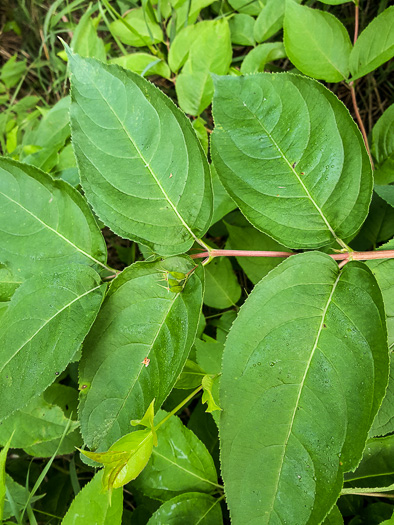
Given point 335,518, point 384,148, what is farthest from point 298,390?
point 384,148

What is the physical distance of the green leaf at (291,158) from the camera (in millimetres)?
944

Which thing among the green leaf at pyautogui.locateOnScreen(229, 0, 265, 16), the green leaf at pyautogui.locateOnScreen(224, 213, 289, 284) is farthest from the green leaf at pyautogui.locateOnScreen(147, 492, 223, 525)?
the green leaf at pyautogui.locateOnScreen(229, 0, 265, 16)

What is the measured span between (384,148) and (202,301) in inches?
34.3

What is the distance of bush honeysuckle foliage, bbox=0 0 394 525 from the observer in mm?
846

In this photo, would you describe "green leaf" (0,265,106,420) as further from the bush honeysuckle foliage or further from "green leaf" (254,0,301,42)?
"green leaf" (254,0,301,42)

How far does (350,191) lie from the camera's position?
3.19 ft

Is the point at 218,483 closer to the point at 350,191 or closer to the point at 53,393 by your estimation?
the point at 53,393

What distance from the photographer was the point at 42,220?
1.09 meters

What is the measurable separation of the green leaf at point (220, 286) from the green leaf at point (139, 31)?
95cm

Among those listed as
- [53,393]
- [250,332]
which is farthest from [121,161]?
[53,393]

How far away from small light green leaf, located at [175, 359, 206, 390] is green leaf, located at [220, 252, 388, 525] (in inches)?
13.6

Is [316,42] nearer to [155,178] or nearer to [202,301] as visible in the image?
[155,178]

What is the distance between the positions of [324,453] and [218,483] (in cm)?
60

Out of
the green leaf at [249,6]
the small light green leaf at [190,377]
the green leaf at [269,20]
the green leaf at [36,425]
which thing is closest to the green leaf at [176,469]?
the small light green leaf at [190,377]
